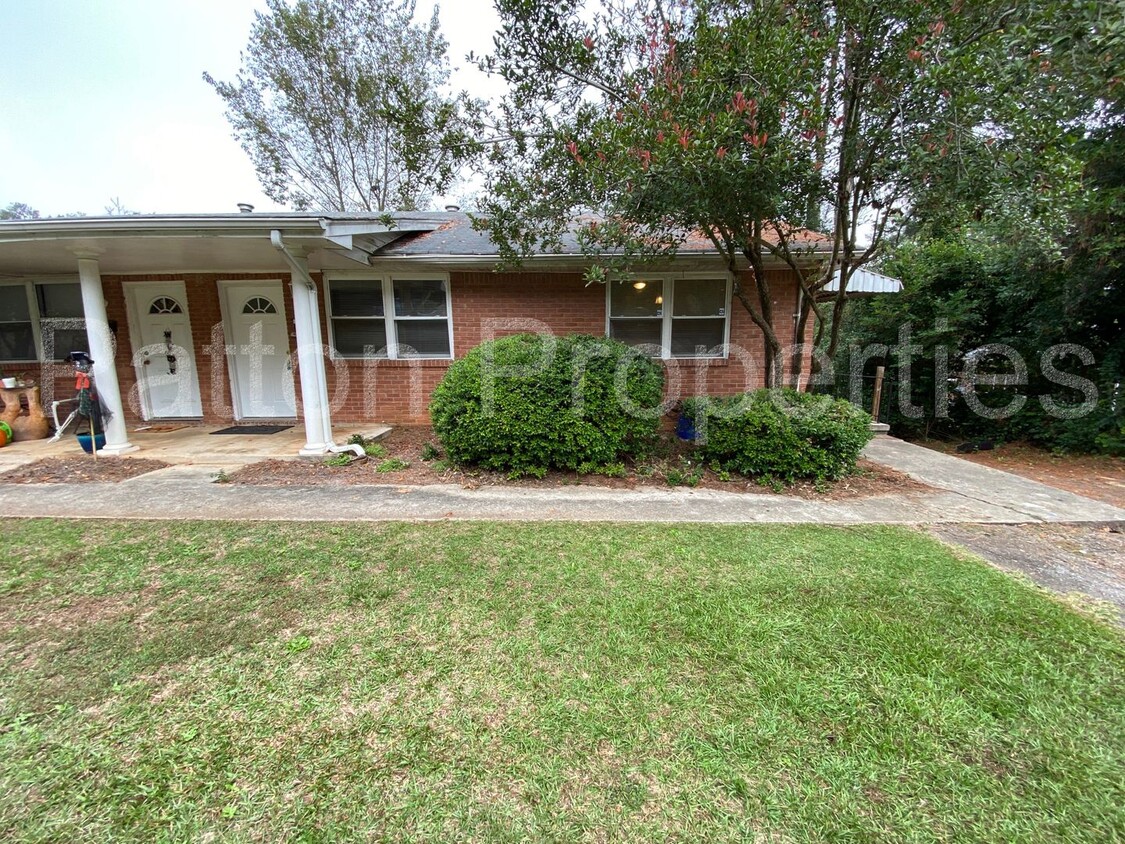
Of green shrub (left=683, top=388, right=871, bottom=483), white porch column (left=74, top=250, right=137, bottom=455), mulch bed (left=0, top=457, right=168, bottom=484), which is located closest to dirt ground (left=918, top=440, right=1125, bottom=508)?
green shrub (left=683, top=388, right=871, bottom=483)

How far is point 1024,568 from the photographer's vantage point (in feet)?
10.6

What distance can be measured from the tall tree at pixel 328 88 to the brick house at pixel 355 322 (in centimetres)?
715

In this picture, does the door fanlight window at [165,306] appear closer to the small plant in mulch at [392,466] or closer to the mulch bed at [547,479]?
the mulch bed at [547,479]

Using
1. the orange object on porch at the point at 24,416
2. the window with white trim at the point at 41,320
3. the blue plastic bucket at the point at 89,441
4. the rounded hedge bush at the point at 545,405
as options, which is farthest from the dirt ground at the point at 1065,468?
the window with white trim at the point at 41,320

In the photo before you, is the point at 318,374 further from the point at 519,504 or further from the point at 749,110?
the point at 749,110

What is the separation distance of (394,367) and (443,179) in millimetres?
3310

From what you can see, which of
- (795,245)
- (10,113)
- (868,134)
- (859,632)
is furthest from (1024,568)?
(10,113)

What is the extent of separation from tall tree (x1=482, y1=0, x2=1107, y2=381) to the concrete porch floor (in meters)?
4.51

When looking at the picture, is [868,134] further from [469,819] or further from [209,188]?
[209,188]

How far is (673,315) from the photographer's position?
767 cm

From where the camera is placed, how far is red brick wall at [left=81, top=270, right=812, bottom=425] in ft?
24.8

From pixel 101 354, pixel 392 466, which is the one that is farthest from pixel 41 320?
pixel 392 466

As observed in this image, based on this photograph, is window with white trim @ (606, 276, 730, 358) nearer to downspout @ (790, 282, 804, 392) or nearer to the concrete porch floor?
downspout @ (790, 282, 804, 392)

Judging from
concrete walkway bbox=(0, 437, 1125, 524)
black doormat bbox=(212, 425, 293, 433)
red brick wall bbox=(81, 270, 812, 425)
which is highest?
red brick wall bbox=(81, 270, 812, 425)
